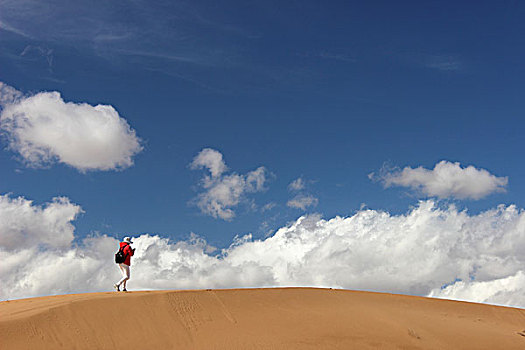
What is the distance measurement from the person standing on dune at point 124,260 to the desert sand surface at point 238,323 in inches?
79.7

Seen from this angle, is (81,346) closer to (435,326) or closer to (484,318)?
(435,326)

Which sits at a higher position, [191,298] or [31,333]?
[191,298]

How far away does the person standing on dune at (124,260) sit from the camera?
17.3m

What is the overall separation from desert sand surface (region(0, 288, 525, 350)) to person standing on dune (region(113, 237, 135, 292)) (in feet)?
6.64

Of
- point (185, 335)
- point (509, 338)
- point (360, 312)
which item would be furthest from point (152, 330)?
point (509, 338)

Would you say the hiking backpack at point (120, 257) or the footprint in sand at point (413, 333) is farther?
the hiking backpack at point (120, 257)

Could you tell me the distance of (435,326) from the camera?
53.2ft

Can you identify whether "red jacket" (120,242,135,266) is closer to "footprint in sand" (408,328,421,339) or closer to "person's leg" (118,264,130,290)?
"person's leg" (118,264,130,290)

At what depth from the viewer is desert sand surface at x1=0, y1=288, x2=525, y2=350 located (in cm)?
1202

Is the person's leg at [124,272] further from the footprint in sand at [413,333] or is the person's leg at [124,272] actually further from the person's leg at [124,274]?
the footprint in sand at [413,333]

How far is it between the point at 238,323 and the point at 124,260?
5.48 meters

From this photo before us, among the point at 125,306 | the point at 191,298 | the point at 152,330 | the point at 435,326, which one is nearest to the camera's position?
the point at 152,330

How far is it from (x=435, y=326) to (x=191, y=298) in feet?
27.0

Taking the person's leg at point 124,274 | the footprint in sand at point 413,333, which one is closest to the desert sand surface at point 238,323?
the footprint in sand at point 413,333
